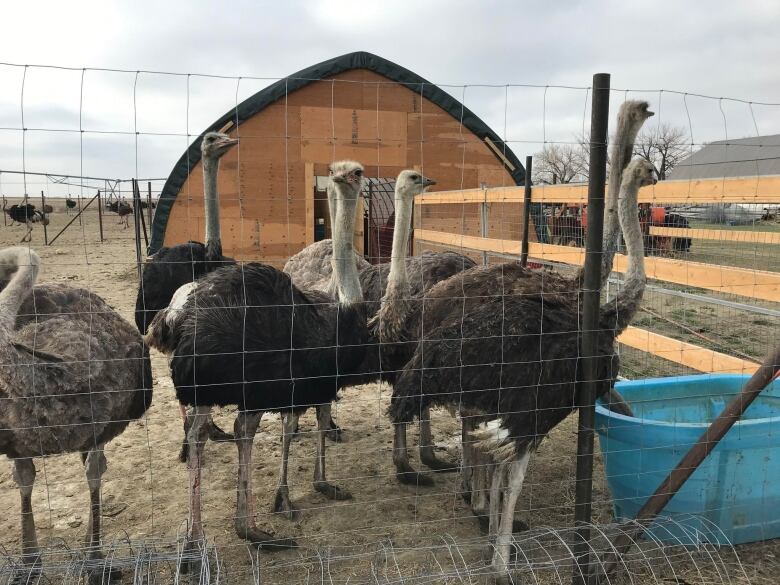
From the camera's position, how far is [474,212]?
31.7 ft

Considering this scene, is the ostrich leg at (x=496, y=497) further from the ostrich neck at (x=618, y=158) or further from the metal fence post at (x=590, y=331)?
the ostrich neck at (x=618, y=158)

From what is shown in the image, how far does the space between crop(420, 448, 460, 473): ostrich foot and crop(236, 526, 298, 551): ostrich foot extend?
1.32m

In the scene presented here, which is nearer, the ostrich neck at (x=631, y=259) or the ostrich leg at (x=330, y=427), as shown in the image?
the ostrich neck at (x=631, y=259)

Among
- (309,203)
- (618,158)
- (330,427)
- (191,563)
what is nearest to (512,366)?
(618,158)

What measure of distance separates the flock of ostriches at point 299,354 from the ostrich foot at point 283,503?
0.01 metres

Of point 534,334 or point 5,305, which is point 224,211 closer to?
point 5,305

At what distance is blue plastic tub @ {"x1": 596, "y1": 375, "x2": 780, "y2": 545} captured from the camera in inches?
128

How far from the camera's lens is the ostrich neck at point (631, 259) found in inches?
129

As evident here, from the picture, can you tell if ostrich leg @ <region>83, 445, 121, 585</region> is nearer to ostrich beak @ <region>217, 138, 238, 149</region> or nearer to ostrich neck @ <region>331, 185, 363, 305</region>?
ostrich neck @ <region>331, 185, 363, 305</region>

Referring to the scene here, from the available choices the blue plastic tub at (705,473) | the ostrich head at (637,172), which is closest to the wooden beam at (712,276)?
the ostrich head at (637,172)

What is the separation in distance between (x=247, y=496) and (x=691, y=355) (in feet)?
9.22

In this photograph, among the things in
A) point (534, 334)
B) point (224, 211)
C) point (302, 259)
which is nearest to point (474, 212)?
point (224, 211)

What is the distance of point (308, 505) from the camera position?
4.02 meters

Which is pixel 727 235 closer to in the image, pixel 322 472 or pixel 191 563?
pixel 322 472
